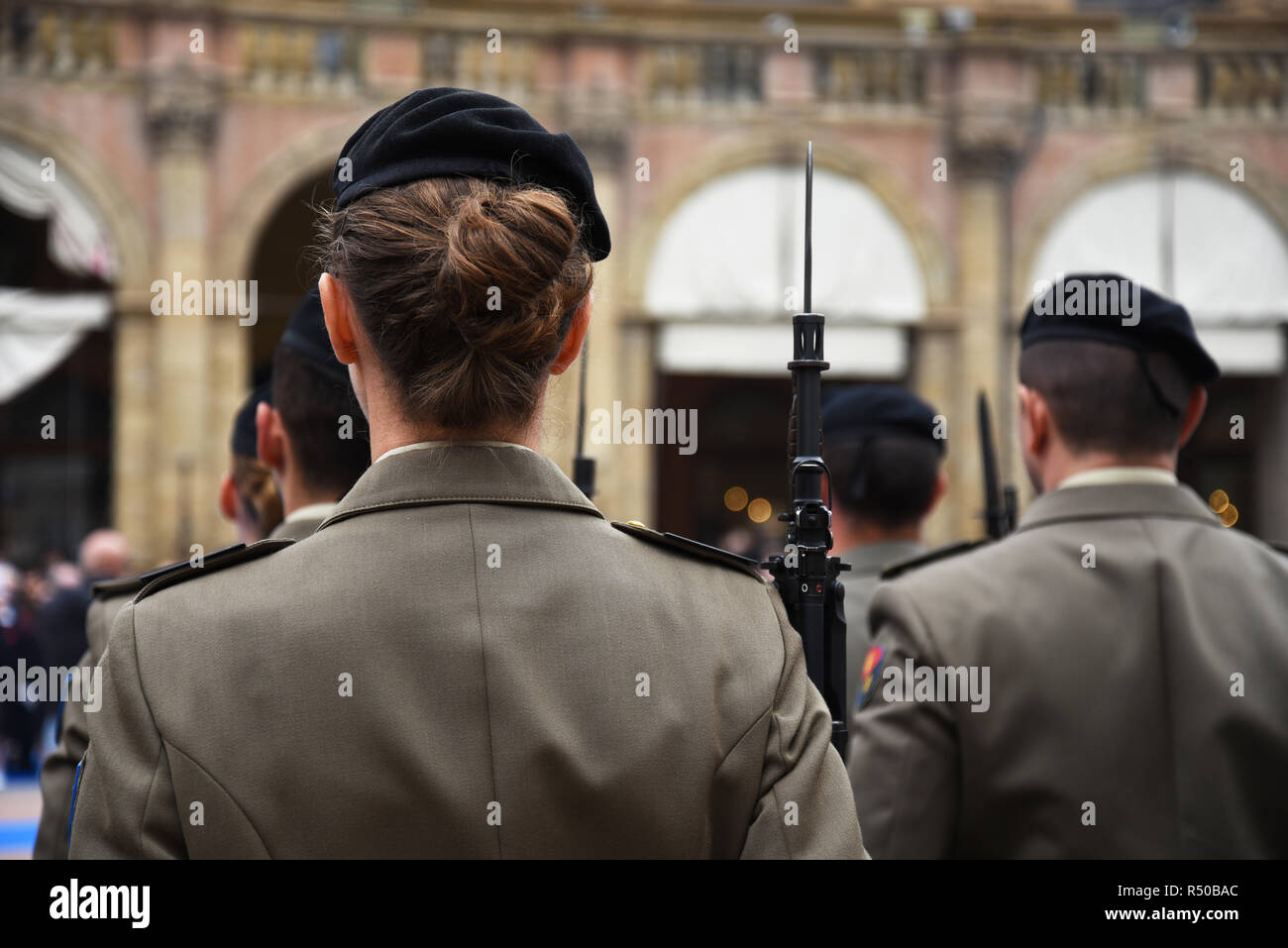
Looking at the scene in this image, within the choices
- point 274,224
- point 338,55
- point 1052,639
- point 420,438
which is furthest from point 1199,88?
point 420,438

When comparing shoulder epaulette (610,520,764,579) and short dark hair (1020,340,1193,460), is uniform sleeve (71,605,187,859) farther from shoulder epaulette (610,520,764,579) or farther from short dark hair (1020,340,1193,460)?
short dark hair (1020,340,1193,460)

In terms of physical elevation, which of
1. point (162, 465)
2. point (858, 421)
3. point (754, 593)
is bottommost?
point (754, 593)

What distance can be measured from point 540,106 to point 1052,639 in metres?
14.6

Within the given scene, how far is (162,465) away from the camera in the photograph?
15.2 m

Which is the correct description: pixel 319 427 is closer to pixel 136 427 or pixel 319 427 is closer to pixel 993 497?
pixel 993 497

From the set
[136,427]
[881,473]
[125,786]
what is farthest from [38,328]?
[125,786]

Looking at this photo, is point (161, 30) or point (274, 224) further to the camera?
point (274, 224)

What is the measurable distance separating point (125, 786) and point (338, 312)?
53 centimetres

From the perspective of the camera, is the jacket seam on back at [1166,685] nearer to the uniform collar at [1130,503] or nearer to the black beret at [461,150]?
the uniform collar at [1130,503]

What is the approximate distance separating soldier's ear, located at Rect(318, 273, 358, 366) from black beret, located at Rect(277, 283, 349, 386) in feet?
3.51

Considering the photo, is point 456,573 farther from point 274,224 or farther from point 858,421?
point 274,224

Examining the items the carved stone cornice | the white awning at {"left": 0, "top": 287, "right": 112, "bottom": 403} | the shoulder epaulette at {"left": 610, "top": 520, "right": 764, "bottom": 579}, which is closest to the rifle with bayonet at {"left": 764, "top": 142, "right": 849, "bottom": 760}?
the shoulder epaulette at {"left": 610, "top": 520, "right": 764, "bottom": 579}

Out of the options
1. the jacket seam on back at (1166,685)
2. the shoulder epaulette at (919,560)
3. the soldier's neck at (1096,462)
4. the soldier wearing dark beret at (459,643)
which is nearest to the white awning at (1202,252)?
A: the shoulder epaulette at (919,560)

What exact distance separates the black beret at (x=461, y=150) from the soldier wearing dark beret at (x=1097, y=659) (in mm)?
1172
